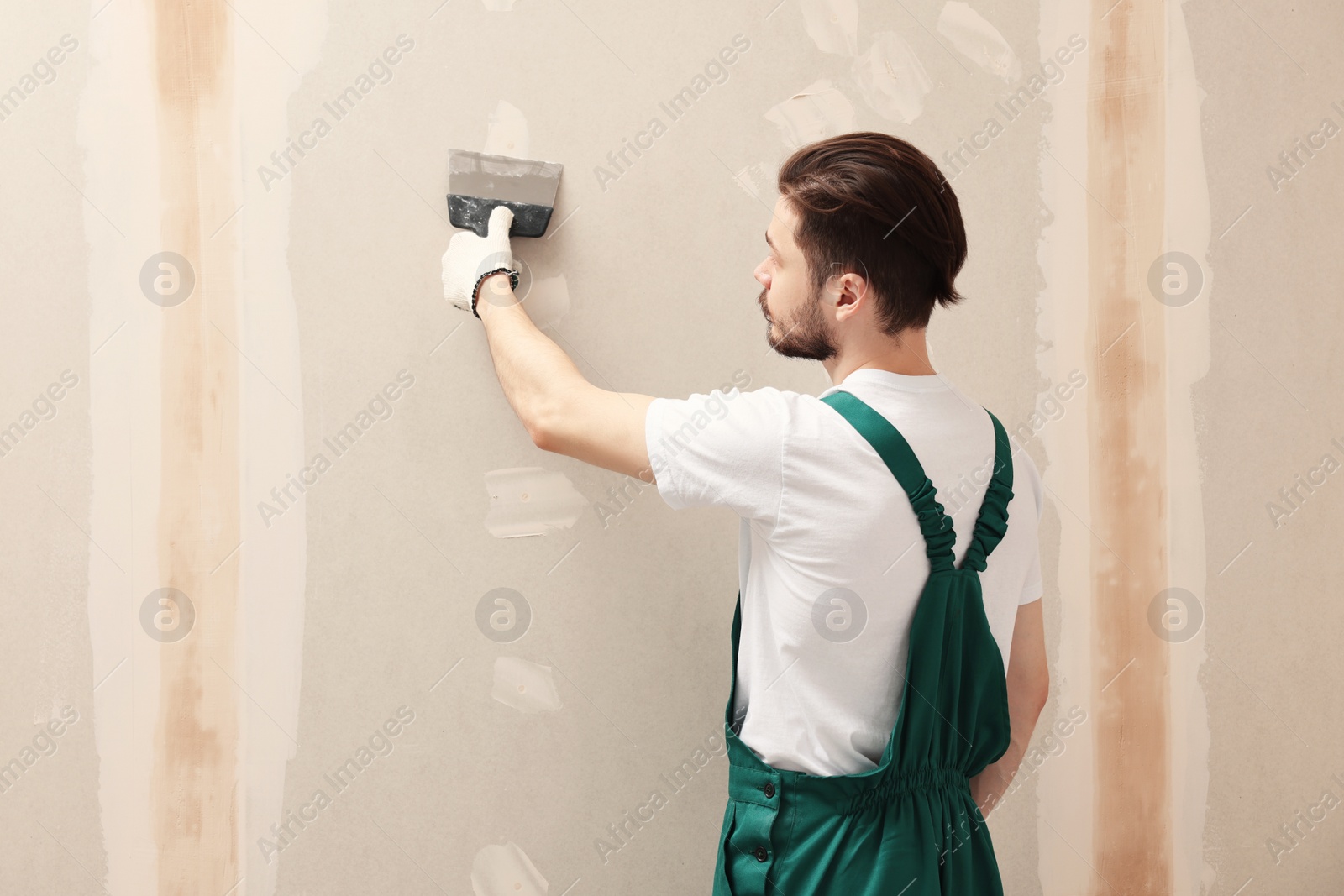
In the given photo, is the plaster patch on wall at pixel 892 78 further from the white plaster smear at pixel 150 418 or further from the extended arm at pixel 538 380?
the white plaster smear at pixel 150 418

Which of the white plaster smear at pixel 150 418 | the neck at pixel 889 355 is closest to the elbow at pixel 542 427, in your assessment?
the neck at pixel 889 355

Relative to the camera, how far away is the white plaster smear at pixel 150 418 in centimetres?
121

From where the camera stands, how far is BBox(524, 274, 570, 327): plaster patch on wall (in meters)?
1.30

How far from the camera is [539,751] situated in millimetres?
1329

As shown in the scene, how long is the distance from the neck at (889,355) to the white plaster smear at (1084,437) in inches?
22.1

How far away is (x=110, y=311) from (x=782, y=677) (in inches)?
41.8

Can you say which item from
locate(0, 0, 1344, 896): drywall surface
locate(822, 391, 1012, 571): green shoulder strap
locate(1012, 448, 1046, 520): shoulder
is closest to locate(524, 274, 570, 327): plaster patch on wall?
locate(0, 0, 1344, 896): drywall surface

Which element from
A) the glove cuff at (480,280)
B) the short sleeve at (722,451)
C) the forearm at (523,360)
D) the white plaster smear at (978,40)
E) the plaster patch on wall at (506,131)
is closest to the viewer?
the short sleeve at (722,451)

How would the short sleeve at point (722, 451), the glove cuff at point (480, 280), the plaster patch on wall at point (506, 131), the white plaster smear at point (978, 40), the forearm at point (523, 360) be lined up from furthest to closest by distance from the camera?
the white plaster smear at point (978, 40) < the plaster patch on wall at point (506, 131) < the glove cuff at point (480, 280) < the forearm at point (523, 360) < the short sleeve at point (722, 451)

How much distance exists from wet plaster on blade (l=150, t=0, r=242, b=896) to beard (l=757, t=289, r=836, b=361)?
0.80m

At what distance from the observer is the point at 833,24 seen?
1366 mm

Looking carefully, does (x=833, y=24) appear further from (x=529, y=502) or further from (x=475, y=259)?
(x=529, y=502)

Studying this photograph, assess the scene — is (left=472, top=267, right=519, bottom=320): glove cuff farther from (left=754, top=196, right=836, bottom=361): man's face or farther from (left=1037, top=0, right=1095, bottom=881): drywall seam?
(left=1037, top=0, right=1095, bottom=881): drywall seam

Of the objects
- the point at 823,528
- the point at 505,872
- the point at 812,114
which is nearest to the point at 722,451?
the point at 823,528
